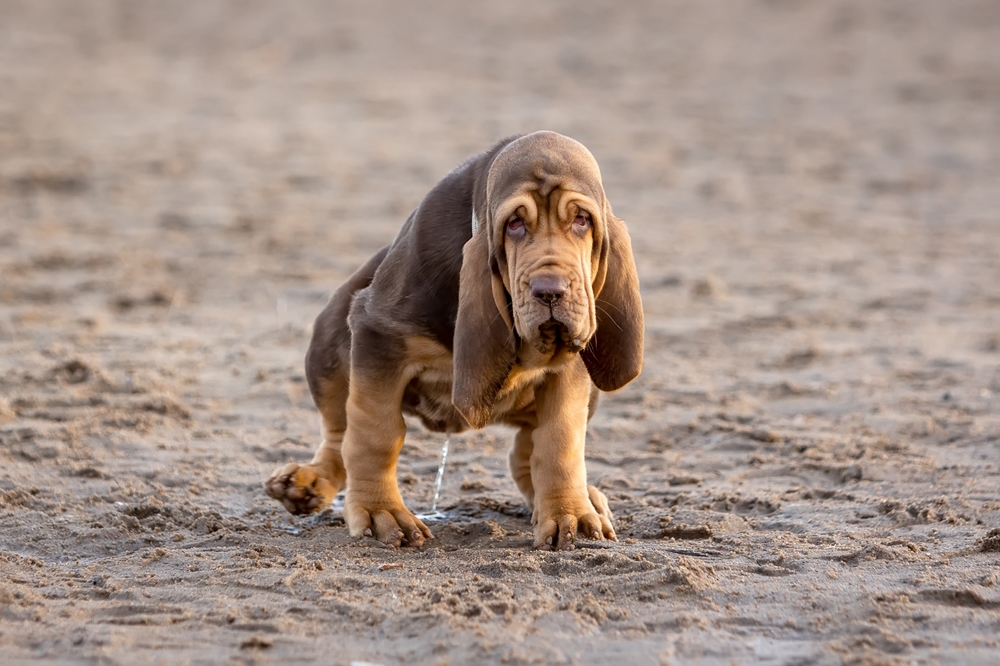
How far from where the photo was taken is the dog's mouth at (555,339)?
4227 millimetres

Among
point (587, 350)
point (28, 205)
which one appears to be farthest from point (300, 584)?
point (28, 205)

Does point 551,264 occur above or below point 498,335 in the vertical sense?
above

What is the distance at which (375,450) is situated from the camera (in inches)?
198

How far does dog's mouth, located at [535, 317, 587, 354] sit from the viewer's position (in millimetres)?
4227

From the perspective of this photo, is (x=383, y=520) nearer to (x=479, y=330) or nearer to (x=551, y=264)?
(x=479, y=330)

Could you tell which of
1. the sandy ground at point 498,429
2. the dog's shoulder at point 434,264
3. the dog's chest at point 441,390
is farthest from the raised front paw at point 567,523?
the dog's shoulder at point 434,264

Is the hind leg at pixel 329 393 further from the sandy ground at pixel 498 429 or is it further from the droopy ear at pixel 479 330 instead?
the droopy ear at pixel 479 330

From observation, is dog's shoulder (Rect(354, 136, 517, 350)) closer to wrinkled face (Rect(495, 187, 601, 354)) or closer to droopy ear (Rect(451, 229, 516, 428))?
droopy ear (Rect(451, 229, 516, 428))

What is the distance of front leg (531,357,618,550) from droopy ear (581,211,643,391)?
19cm

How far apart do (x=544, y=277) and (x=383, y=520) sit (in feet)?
4.35

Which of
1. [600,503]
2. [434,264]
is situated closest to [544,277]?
[434,264]

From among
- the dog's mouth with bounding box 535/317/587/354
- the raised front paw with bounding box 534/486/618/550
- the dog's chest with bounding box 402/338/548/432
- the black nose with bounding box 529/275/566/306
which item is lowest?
the raised front paw with bounding box 534/486/618/550

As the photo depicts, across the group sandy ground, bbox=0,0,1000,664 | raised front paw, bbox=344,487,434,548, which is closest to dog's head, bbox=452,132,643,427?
raised front paw, bbox=344,487,434,548

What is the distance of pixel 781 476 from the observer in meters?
5.86
